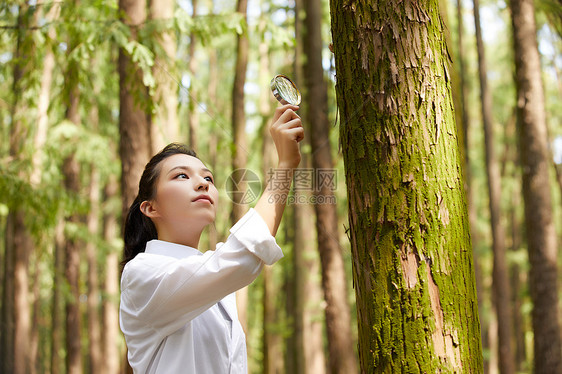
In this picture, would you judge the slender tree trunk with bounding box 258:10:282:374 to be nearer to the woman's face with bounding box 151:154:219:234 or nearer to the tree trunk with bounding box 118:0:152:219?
the tree trunk with bounding box 118:0:152:219

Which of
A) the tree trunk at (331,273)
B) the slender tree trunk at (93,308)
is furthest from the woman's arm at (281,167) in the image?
the slender tree trunk at (93,308)

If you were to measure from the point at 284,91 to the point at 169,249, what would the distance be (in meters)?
0.70

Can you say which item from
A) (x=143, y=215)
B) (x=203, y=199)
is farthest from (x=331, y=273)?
(x=203, y=199)

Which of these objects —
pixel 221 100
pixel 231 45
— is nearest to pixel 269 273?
pixel 231 45

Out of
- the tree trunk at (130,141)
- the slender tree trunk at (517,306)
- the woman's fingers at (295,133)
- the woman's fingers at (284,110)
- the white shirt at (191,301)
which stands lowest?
the slender tree trunk at (517,306)

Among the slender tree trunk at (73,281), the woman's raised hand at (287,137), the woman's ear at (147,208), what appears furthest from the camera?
the slender tree trunk at (73,281)

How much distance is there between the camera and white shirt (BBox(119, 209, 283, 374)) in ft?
5.15

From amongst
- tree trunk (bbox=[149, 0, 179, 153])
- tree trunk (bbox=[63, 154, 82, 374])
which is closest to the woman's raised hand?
tree trunk (bbox=[149, 0, 179, 153])

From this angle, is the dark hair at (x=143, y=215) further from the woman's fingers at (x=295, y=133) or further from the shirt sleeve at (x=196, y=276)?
the woman's fingers at (x=295, y=133)

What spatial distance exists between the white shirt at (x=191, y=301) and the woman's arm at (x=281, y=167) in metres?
0.05

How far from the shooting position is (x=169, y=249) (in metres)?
2.02

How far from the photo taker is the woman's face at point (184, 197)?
200 centimetres

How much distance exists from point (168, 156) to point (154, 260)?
20.1 inches

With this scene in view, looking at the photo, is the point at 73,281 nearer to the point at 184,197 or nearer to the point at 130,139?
the point at 130,139
